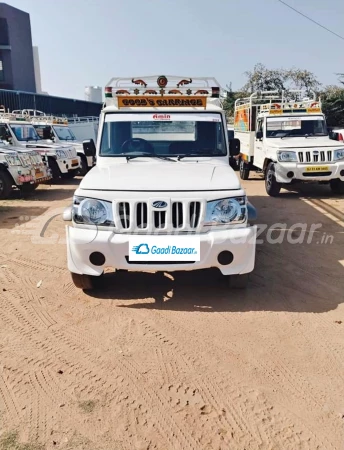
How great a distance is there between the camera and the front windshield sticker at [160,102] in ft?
17.3

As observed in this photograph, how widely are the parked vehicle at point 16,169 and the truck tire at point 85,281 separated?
20.5ft

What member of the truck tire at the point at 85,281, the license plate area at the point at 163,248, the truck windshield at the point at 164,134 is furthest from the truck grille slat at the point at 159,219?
the truck windshield at the point at 164,134

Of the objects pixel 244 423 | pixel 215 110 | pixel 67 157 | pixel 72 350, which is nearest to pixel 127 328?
pixel 72 350

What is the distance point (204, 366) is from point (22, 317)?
1.76 metres

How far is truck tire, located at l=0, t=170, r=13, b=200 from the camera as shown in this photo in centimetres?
934

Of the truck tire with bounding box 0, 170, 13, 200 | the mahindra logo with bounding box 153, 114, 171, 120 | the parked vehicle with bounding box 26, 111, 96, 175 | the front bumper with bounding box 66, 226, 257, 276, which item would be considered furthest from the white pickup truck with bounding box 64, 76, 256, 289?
the parked vehicle with bounding box 26, 111, 96, 175

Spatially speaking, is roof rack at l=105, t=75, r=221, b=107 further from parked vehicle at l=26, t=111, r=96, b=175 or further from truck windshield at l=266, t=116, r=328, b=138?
parked vehicle at l=26, t=111, r=96, b=175

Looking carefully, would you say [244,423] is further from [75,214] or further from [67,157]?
[67,157]

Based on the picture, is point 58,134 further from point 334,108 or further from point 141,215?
point 334,108

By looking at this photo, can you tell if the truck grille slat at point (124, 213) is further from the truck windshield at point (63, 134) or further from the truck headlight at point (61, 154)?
the truck windshield at point (63, 134)

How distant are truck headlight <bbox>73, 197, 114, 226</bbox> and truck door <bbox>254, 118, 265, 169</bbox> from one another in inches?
299

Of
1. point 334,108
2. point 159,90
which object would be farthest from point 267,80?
point 159,90

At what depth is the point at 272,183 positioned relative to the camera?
945cm

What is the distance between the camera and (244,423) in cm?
235
